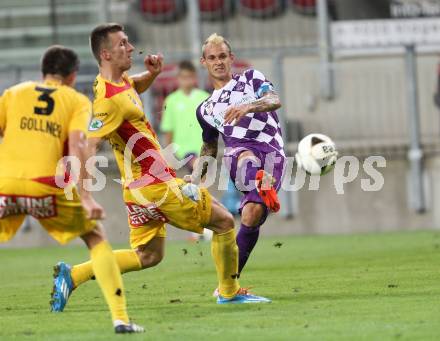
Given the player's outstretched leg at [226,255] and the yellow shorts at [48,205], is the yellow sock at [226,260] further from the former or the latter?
the yellow shorts at [48,205]

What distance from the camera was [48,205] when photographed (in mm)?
7906

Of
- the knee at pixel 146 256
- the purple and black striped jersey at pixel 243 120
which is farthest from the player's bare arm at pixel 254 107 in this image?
the knee at pixel 146 256

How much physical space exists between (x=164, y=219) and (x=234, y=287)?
75 cm

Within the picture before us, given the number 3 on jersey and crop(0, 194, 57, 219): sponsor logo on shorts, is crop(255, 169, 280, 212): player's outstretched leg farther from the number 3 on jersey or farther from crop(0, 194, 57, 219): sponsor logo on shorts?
the number 3 on jersey

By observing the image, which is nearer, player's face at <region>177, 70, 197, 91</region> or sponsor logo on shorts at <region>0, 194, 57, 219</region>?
sponsor logo on shorts at <region>0, 194, 57, 219</region>

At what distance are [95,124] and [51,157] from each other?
121 cm

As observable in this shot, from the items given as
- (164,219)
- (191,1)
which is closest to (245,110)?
(164,219)

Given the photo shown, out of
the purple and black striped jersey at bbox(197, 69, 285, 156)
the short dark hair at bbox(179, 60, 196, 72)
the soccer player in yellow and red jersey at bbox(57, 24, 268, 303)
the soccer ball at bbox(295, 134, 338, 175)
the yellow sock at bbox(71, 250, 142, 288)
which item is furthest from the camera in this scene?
the short dark hair at bbox(179, 60, 196, 72)

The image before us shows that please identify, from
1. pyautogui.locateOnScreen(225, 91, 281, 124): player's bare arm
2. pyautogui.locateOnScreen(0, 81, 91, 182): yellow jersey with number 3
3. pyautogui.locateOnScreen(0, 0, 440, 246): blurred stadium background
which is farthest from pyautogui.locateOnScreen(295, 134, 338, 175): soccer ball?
pyautogui.locateOnScreen(0, 0, 440, 246): blurred stadium background

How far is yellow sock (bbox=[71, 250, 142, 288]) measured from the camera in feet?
31.5

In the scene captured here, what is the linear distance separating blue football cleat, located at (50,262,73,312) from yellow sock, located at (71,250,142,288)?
7 centimetres

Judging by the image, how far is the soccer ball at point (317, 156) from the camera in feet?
36.9

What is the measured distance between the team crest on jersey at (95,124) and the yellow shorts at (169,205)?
64cm

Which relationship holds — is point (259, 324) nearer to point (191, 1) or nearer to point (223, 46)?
point (223, 46)
